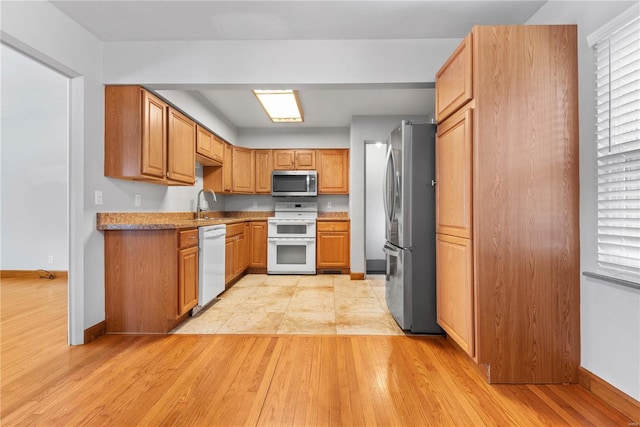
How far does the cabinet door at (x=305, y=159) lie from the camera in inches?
217

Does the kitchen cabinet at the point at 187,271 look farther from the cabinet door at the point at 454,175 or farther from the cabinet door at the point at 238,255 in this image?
the cabinet door at the point at 454,175

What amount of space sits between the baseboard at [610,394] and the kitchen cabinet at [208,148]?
397cm

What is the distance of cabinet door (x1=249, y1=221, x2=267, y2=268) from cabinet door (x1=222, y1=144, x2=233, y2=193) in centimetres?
71

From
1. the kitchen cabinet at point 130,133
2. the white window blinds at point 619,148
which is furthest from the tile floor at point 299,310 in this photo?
the white window blinds at point 619,148

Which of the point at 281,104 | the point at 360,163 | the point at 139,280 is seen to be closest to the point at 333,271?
the point at 360,163

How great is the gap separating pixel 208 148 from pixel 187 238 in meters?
1.77

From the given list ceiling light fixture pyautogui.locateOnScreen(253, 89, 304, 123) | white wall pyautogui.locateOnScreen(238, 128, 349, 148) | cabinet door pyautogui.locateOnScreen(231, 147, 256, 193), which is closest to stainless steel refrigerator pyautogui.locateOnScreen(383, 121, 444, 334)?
ceiling light fixture pyautogui.locateOnScreen(253, 89, 304, 123)

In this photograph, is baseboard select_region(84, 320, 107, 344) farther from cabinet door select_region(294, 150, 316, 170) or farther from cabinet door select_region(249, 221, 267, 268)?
cabinet door select_region(294, 150, 316, 170)

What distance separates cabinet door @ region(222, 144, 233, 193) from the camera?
496 centimetres

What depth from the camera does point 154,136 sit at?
291 cm

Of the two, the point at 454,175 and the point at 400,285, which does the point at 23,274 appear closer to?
the point at 400,285

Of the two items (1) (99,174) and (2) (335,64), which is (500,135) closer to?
(2) (335,64)

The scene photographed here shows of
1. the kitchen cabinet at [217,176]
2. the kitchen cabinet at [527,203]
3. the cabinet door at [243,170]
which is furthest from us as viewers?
the cabinet door at [243,170]

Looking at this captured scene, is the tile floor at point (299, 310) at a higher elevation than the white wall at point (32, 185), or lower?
lower
